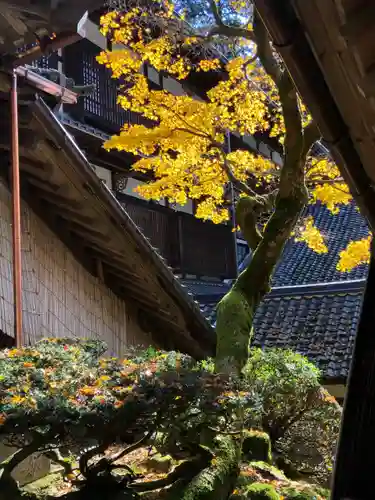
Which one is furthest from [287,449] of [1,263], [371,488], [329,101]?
[329,101]

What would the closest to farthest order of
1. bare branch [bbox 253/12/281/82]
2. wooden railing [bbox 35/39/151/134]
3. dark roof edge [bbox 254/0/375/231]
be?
dark roof edge [bbox 254/0/375/231] < bare branch [bbox 253/12/281/82] < wooden railing [bbox 35/39/151/134]

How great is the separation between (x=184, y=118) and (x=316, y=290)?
6.10 meters

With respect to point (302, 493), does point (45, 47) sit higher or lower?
higher

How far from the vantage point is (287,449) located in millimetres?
8812

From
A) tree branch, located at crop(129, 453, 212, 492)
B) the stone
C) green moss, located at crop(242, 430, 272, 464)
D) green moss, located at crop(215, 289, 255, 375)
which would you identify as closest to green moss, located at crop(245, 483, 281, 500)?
tree branch, located at crop(129, 453, 212, 492)

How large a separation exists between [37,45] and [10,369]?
→ 12.9 feet

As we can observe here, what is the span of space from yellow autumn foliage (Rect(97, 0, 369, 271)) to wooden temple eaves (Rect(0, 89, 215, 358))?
95.1 inches

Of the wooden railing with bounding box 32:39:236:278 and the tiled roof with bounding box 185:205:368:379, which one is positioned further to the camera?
the tiled roof with bounding box 185:205:368:379

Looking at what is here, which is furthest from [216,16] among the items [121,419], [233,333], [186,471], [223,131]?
[186,471]

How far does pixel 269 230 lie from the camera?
24.2ft

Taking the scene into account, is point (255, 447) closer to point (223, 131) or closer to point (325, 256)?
point (223, 131)

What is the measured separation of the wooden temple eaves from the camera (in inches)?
283

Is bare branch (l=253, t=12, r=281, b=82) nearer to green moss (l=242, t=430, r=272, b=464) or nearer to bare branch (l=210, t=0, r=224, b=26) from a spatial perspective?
bare branch (l=210, t=0, r=224, b=26)

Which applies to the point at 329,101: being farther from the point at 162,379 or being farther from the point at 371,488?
the point at 162,379
